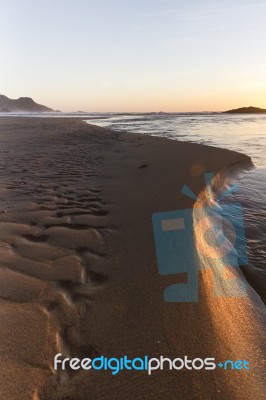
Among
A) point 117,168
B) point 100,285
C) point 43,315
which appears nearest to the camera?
point 43,315

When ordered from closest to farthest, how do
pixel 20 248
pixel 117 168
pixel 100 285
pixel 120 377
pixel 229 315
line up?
1. pixel 120 377
2. pixel 229 315
3. pixel 100 285
4. pixel 20 248
5. pixel 117 168

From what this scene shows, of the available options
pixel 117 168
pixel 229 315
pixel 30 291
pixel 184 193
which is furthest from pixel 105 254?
pixel 117 168

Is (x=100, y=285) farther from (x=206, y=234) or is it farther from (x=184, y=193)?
(x=184, y=193)

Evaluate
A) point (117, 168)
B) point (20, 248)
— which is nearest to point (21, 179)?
point (117, 168)

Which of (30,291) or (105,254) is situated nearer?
(30,291)

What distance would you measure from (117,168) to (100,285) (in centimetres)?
629

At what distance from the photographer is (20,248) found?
10.6ft

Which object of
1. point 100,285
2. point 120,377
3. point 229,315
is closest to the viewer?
point 120,377

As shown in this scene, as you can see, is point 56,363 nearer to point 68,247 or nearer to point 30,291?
point 30,291

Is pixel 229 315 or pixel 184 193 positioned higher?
pixel 184 193

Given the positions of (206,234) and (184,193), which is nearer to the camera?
(206,234)

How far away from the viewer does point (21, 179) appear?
6562 mm

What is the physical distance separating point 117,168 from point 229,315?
671cm

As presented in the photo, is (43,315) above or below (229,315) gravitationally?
above
